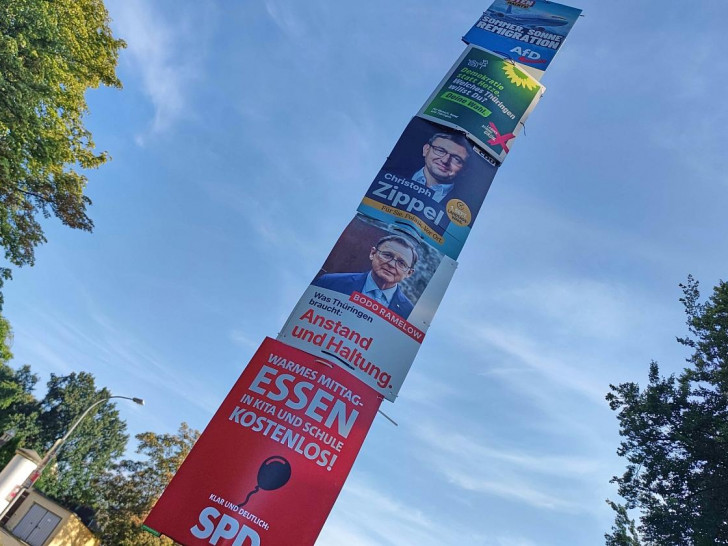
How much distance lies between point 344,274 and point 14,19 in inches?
428

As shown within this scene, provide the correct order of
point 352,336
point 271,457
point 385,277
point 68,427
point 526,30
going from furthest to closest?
point 68,427
point 526,30
point 385,277
point 352,336
point 271,457

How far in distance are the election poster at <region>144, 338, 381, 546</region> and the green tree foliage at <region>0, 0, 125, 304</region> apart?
30.6 ft

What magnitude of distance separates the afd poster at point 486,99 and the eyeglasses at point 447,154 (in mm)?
998

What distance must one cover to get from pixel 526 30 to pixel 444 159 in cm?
914

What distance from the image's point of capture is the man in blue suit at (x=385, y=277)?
37.4 feet

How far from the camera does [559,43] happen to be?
58.2 feet

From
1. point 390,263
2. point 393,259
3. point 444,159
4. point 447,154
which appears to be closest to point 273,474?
point 390,263

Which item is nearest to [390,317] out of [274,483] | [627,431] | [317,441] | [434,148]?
[317,441]

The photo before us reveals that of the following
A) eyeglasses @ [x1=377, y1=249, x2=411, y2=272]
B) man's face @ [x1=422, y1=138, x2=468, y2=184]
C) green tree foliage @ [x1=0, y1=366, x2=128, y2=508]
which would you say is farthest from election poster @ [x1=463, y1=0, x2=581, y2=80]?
green tree foliage @ [x1=0, y1=366, x2=128, y2=508]

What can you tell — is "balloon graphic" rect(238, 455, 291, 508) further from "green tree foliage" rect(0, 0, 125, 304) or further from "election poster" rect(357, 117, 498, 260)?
"green tree foliage" rect(0, 0, 125, 304)

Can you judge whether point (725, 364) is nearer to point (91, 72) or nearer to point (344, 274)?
point (344, 274)

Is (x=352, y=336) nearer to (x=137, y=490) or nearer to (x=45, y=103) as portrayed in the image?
(x=45, y=103)

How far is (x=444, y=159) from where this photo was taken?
44.8 feet

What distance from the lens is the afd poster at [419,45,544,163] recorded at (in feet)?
47.6
